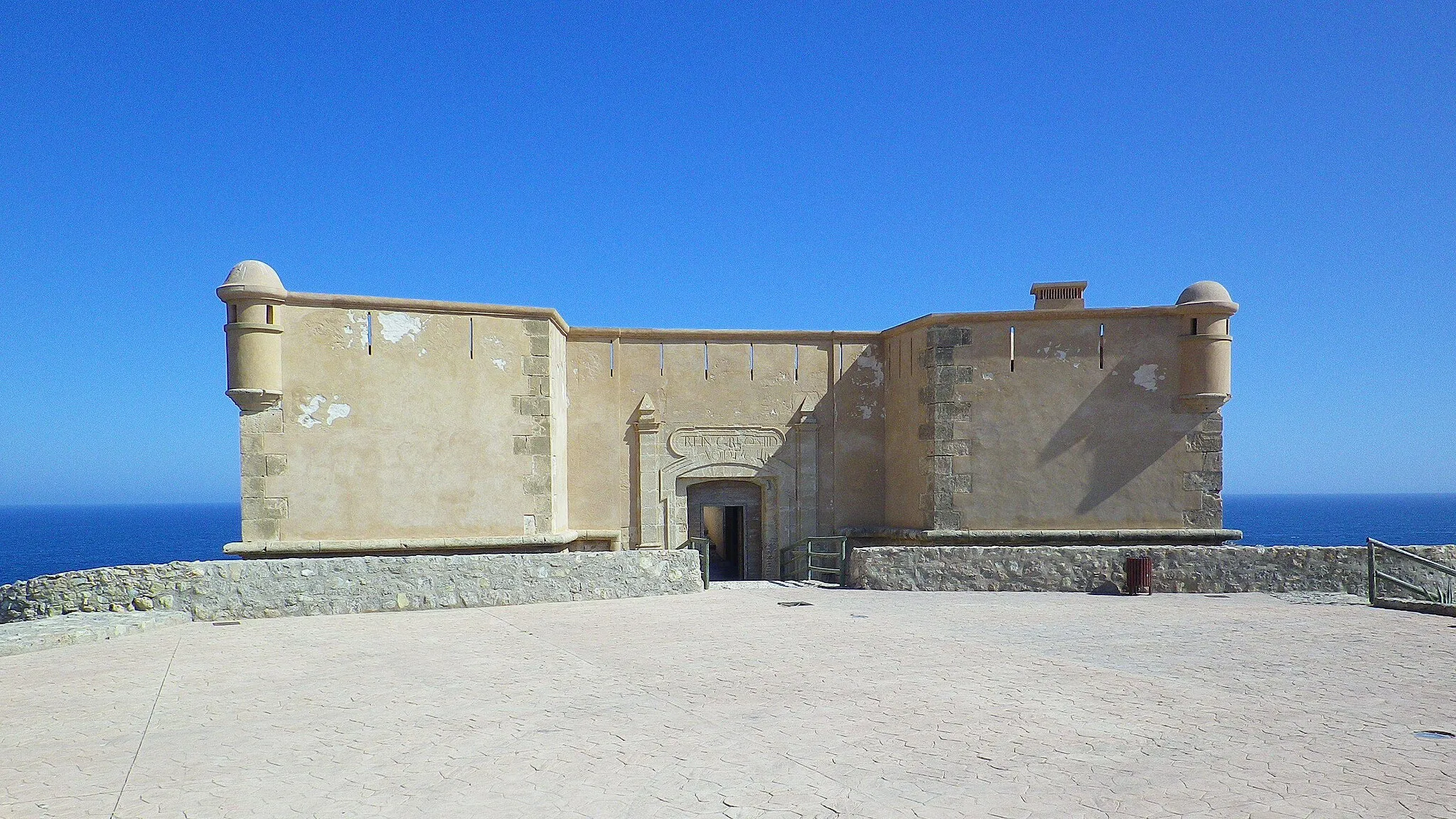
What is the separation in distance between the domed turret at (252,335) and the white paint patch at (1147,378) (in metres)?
14.1

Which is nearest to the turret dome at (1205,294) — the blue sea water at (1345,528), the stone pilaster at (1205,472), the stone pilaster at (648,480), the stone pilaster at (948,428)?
the stone pilaster at (1205,472)

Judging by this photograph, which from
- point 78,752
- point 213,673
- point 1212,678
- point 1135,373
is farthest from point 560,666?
point 1135,373

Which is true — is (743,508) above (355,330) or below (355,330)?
below

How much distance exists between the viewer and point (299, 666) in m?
7.86

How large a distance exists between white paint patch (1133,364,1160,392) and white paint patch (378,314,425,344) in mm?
12186

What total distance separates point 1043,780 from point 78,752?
5.61 m

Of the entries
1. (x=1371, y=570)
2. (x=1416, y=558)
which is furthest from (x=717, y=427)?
(x=1416, y=558)

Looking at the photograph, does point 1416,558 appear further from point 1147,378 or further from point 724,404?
point 724,404

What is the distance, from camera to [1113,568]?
13.0 m

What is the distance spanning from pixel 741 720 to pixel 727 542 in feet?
53.3

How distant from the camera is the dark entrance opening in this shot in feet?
62.2

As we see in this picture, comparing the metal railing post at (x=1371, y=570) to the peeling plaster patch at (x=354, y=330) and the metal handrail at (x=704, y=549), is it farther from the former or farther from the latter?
the peeling plaster patch at (x=354, y=330)

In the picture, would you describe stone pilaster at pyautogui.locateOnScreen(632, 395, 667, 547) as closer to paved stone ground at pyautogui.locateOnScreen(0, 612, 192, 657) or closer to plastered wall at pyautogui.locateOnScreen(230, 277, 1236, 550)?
plastered wall at pyautogui.locateOnScreen(230, 277, 1236, 550)

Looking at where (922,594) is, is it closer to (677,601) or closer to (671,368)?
(677,601)
